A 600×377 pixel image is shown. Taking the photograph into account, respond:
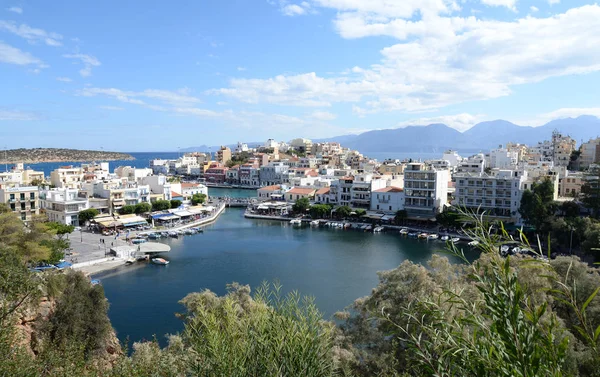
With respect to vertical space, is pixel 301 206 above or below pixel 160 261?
above

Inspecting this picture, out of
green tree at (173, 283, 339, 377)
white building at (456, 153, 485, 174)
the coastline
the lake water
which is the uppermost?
white building at (456, 153, 485, 174)

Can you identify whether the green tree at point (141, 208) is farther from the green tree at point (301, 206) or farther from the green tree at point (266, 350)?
the green tree at point (266, 350)

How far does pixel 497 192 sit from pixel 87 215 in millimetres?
25922

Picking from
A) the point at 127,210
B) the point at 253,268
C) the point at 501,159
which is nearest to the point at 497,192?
the point at 253,268

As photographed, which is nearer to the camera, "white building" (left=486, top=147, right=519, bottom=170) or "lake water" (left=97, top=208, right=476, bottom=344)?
"lake water" (left=97, top=208, right=476, bottom=344)

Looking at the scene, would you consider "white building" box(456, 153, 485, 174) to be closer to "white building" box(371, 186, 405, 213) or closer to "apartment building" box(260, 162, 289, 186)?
"white building" box(371, 186, 405, 213)

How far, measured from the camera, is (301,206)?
33094 mm

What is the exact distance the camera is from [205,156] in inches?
2891

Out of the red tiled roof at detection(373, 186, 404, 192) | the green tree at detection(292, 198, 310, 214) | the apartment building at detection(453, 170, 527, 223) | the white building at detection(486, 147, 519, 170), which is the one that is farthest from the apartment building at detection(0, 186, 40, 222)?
the white building at detection(486, 147, 519, 170)

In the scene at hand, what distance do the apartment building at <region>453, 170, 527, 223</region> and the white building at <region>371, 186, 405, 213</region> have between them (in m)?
4.10

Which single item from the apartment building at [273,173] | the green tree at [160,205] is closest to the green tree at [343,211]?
the green tree at [160,205]

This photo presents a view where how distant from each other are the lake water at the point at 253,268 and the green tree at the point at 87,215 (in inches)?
223

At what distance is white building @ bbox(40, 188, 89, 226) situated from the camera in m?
25.7

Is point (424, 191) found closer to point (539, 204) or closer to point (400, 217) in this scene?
point (400, 217)
